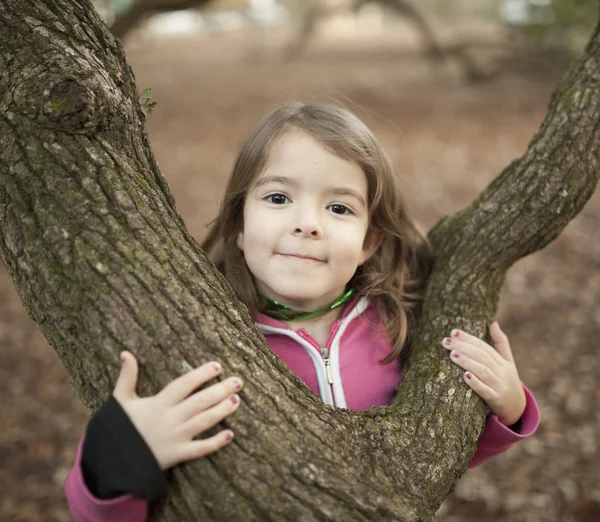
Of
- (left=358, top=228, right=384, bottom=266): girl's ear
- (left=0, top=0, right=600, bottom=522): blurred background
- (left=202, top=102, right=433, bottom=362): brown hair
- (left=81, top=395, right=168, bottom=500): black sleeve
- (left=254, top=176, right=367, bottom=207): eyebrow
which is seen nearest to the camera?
(left=81, top=395, right=168, bottom=500): black sleeve

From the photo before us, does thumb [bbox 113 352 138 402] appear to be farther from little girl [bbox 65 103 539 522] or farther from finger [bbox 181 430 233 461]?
little girl [bbox 65 103 539 522]

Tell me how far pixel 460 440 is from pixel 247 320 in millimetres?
775

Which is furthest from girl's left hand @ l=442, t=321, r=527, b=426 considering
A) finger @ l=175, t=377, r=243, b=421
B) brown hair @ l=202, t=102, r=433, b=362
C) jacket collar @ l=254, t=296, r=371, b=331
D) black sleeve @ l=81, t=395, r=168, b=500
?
black sleeve @ l=81, t=395, r=168, b=500

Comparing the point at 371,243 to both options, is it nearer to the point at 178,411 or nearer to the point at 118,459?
the point at 178,411

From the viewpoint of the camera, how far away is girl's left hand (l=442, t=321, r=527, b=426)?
2.16 metres

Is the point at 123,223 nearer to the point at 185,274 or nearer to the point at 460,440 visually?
the point at 185,274

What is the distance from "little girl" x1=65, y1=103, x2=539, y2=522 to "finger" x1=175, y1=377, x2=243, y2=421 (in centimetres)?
63

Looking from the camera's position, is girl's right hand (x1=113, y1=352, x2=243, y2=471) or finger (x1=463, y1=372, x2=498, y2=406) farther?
finger (x1=463, y1=372, x2=498, y2=406)

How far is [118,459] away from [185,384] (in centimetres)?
24

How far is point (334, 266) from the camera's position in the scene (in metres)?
2.20

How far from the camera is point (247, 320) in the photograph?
188cm

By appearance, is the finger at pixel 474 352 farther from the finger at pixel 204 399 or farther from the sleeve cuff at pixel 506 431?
the finger at pixel 204 399

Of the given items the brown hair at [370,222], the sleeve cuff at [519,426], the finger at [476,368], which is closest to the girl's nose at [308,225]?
the brown hair at [370,222]

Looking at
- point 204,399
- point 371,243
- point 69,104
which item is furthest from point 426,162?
point 204,399
